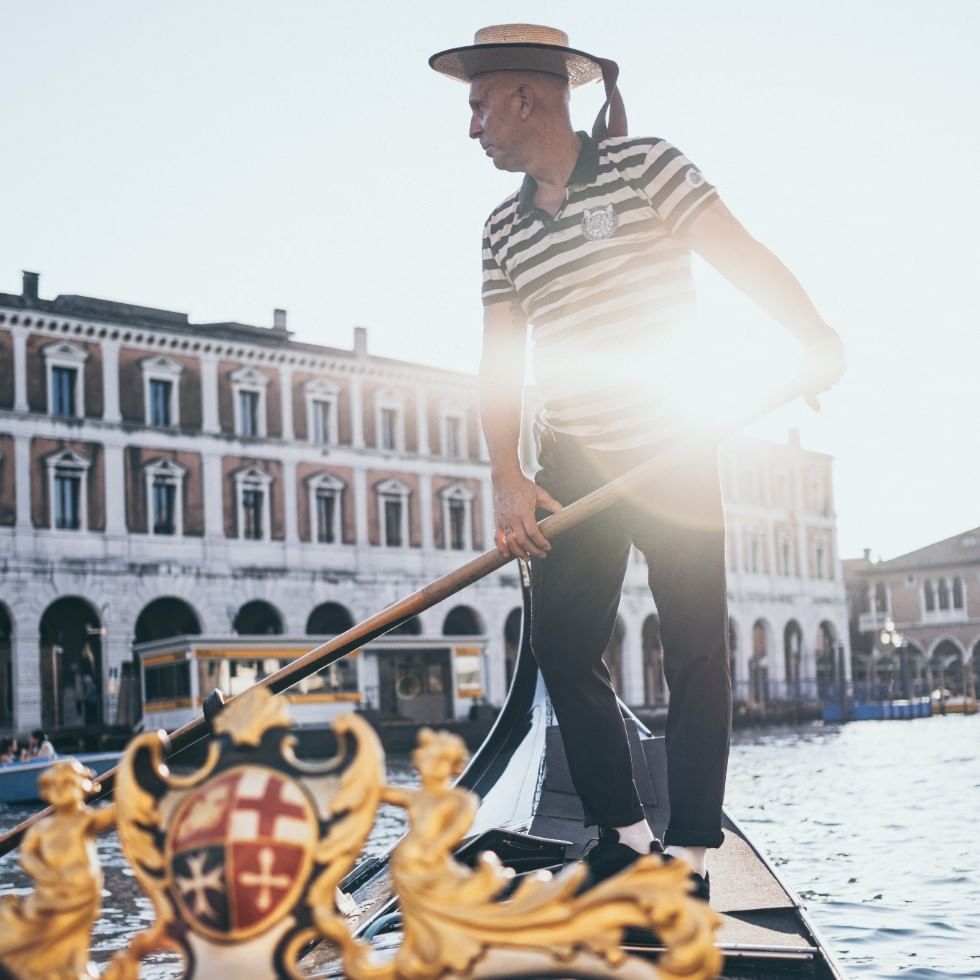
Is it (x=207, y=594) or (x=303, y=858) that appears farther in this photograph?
(x=207, y=594)

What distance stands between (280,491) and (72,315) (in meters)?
4.78

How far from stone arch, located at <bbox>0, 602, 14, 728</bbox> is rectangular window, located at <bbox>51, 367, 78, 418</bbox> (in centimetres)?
317

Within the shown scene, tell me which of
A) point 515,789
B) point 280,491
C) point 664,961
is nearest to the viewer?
point 664,961

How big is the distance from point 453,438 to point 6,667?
9926 millimetres

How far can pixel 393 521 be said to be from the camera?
26.8m

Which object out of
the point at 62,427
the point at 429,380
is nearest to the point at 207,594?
the point at 62,427

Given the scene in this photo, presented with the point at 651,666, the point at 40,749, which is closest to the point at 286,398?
the point at 651,666

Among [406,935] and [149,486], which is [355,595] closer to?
[149,486]

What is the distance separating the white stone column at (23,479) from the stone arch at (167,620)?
2852 millimetres

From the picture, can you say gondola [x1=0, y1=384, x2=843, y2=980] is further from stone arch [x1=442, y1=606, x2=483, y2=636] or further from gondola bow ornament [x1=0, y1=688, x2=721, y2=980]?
stone arch [x1=442, y1=606, x2=483, y2=636]

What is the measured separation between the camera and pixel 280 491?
24.9 meters

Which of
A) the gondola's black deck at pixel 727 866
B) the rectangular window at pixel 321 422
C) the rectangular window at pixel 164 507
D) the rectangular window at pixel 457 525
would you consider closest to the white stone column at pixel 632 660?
the rectangular window at pixel 457 525

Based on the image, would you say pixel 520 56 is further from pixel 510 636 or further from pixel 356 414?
pixel 510 636

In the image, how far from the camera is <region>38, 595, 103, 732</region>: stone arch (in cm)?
2180
